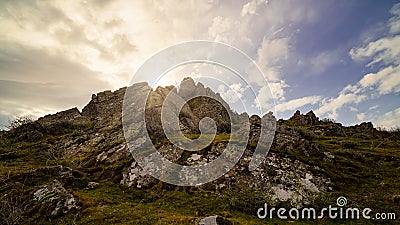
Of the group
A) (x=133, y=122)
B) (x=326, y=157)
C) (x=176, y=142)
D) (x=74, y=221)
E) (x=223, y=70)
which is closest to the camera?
(x=74, y=221)

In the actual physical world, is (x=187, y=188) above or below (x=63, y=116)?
below

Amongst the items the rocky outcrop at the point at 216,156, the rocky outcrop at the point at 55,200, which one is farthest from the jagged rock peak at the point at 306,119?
the rocky outcrop at the point at 55,200

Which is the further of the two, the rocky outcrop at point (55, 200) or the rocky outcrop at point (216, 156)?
the rocky outcrop at point (216, 156)

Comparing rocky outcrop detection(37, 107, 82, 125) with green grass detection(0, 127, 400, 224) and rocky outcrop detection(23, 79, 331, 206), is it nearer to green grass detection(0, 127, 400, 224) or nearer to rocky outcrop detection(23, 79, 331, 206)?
rocky outcrop detection(23, 79, 331, 206)

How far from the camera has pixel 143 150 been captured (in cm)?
4597

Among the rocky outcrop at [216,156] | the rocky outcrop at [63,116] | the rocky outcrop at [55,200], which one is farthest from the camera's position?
the rocky outcrop at [63,116]

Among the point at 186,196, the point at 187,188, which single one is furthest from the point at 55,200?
the point at 187,188

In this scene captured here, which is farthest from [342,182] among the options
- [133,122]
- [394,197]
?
→ [133,122]

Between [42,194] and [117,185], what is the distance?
10081 mm

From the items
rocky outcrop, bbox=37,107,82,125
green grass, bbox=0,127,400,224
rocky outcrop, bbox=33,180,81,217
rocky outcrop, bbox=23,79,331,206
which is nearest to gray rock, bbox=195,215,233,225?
green grass, bbox=0,127,400,224

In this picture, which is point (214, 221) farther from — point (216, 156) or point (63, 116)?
point (63, 116)

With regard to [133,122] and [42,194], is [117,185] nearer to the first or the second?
[42,194]

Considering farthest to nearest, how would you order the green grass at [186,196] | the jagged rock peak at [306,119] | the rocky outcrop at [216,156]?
1. the jagged rock peak at [306,119]
2. the rocky outcrop at [216,156]
3. the green grass at [186,196]

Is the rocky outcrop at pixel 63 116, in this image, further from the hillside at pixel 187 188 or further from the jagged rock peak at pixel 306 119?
the jagged rock peak at pixel 306 119
